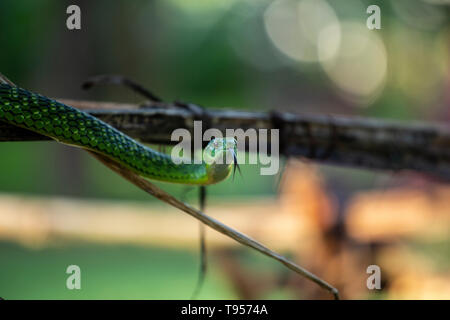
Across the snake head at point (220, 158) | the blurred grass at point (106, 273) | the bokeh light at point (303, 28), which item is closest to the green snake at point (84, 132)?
the snake head at point (220, 158)

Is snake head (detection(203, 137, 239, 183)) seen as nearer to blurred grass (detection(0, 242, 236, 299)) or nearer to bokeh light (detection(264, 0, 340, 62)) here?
blurred grass (detection(0, 242, 236, 299))

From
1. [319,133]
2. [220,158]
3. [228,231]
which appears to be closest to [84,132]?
[220,158]

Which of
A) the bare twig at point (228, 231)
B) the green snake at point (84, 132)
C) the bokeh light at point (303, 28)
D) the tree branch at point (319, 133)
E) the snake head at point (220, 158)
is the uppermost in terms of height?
the bokeh light at point (303, 28)

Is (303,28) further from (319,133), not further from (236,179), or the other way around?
(319,133)

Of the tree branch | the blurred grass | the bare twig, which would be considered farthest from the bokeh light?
the bare twig

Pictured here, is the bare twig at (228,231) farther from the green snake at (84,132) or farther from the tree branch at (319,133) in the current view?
the tree branch at (319,133)

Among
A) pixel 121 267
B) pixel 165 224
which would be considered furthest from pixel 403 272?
pixel 121 267

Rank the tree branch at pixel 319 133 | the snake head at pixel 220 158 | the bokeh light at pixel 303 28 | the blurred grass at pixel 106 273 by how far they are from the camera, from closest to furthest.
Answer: the snake head at pixel 220 158 → the tree branch at pixel 319 133 → the blurred grass at pixel 106 273 → the bokeh light at pixel 303 28

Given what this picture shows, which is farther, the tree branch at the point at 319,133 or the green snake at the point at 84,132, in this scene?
the tree branch at the point at 319,133
